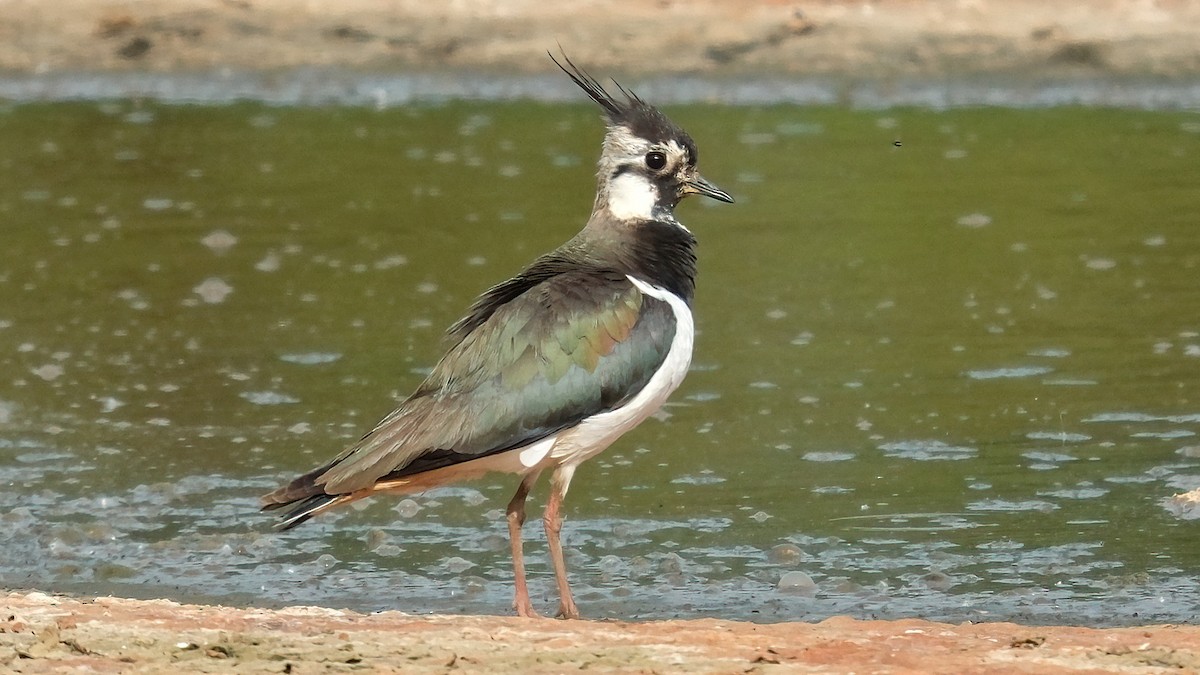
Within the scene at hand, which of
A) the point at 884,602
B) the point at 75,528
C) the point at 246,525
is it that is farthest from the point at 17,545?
the point at 884,602

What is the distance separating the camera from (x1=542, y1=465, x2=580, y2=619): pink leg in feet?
19.1

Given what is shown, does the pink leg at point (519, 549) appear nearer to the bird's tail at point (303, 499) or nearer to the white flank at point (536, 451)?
the white flank at point (536, 451)

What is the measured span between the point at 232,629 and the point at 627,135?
2232 millimetres

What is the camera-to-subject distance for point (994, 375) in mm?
8531

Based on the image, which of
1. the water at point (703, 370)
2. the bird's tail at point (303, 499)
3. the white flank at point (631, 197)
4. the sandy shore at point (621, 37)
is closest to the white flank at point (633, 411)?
the white flank at point (631, 197)

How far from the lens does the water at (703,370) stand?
644cm

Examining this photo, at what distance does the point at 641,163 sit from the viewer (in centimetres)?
A: 643

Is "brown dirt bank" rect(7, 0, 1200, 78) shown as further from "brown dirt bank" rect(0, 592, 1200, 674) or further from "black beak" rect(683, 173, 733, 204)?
"brown dirt bank" rect(0, 592, 1200, 674)

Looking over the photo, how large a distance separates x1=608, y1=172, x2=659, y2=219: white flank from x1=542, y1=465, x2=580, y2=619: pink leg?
0.90m

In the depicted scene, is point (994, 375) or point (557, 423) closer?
point (557, 423)

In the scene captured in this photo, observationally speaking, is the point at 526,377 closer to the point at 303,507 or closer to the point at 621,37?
the point at 303,507

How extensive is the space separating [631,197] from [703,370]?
248cm

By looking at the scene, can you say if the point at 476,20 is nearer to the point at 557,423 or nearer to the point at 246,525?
the point at 246,525

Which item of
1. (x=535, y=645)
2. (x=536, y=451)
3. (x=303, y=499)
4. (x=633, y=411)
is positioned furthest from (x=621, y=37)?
(x=535, y=645)
